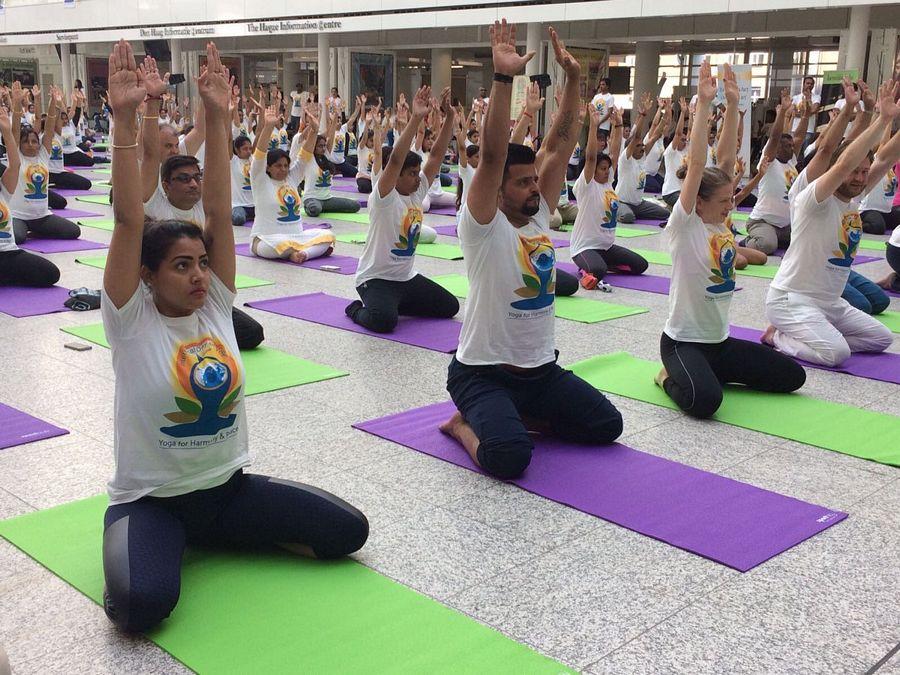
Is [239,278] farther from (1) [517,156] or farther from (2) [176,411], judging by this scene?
(2) [176,411]

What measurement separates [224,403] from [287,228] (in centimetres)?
642

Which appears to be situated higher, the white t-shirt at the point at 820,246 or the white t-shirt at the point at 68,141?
the white t-shirt at the point at 68,141

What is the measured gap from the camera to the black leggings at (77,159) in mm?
18859

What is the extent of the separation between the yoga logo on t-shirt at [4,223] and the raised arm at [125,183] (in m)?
5.01

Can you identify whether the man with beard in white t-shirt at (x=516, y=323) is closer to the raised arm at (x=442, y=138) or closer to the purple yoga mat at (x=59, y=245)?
the raised arm at (x=442, y=138)

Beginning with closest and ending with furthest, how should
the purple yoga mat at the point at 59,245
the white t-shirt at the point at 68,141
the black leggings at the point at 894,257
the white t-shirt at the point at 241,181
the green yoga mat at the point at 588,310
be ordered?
the green yoga mat at the point at 588,310, the black leggings at the point at 894,257, the purple yoga mat at the point at 59,245, the white t-shirt at the point at 241,181, the white t-shirt at the point at 68,141

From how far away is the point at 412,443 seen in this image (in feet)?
13.5

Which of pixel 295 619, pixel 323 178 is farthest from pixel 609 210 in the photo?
pixel 295 619

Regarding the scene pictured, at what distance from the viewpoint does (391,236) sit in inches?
251

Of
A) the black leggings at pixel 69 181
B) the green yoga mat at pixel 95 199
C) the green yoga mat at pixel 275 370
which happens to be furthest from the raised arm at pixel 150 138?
the black leggings at pixel 69 181

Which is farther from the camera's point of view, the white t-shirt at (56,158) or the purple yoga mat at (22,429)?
the white t-shirt at (56,158)

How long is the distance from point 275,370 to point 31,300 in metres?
2.75

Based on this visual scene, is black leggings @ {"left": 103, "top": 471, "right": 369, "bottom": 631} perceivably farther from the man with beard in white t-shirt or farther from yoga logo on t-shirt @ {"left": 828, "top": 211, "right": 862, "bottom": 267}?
yoga logo on t-shirt @ {"left": 828, "top": 211, "right": 862, "bottom": 267}

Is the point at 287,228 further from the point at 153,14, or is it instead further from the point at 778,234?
the point at 153,14
